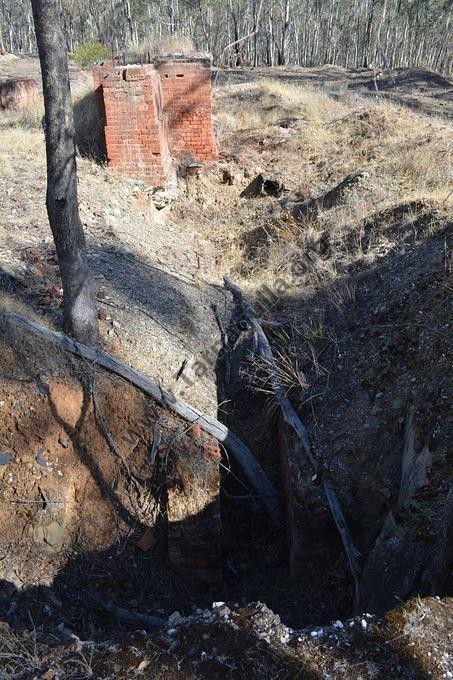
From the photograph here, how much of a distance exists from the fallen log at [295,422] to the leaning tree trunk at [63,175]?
1.67 meters

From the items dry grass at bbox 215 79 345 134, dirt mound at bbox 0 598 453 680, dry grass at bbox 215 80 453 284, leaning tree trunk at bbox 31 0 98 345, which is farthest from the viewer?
dry grass at bbox 215 79 345 134

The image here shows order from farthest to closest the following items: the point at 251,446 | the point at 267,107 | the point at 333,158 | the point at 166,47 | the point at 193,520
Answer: the point at 267,107 → the point at 166,47 → the point at 333,158 → the point at 251,446 → the point at 193,520

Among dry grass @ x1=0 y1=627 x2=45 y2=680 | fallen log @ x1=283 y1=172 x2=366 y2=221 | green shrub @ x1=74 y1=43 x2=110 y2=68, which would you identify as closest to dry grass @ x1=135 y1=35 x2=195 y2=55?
fallen log @ x1=283 y1=172 x2=366 y2=221

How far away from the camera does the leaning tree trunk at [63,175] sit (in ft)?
11.3

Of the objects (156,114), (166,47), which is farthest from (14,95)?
(156,114)

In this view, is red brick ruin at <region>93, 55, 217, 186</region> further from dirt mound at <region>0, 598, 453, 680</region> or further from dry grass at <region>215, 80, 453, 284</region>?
dirt mound at <region>0, 598, 453, 680</region>

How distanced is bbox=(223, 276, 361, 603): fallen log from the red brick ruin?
3.67m

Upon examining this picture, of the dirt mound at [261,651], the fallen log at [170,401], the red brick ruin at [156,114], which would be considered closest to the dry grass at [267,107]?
the red brick ruin at [156,114]

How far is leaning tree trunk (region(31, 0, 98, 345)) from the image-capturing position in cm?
345

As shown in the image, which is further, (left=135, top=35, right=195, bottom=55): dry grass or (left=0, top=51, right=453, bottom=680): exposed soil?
(left=135, top=35, right=195, bottom=55): dry grass

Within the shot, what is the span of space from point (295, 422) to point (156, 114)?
20.1 ft

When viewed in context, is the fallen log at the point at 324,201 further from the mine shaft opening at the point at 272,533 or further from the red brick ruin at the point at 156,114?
the mine shaft opening at the point at 272,533

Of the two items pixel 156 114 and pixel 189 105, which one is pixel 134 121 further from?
pixel 189 105

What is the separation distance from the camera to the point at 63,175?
3775 millimetres
